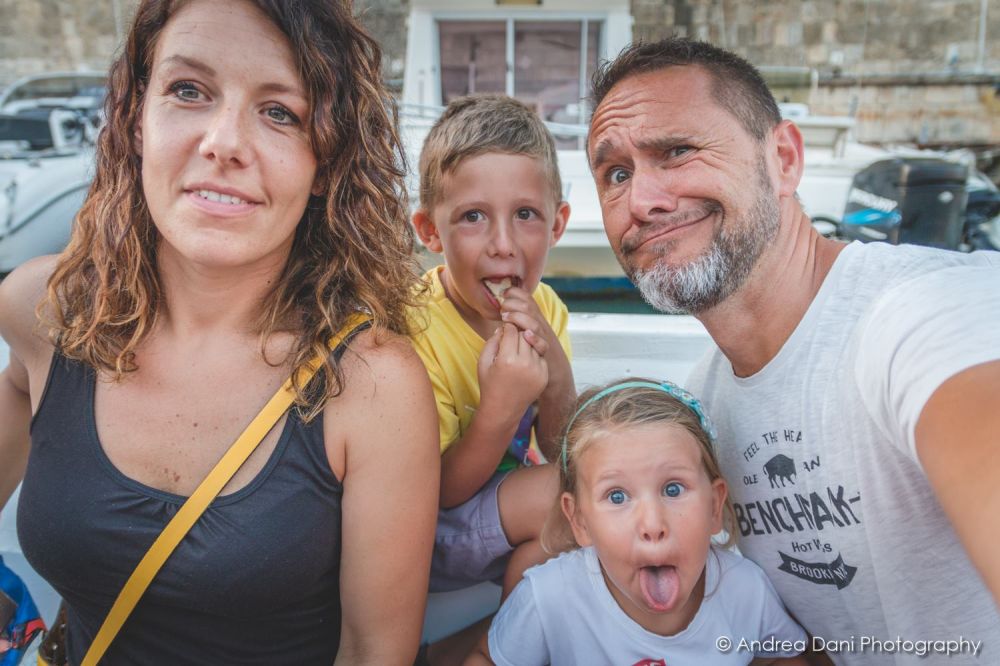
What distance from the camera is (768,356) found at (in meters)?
1.35

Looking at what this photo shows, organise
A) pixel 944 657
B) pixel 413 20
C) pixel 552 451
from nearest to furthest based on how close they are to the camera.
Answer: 1. pixel 944 657
2. pixel 552 451
3. pixel 413 20

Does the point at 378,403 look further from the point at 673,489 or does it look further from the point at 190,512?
the point at 673,489

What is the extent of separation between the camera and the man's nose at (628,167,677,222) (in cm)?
136

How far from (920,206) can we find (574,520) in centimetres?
390

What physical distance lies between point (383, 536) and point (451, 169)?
961mm

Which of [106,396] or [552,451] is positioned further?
[552,451]

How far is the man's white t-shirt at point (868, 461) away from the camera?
3.25 ft

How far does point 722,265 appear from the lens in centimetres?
132

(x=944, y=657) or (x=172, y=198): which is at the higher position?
(x=172, y=198)

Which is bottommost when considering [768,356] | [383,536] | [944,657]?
[944,657]

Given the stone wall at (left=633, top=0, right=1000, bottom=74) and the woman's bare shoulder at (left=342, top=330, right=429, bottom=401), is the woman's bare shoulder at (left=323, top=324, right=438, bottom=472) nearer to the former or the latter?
the woman's bare shoulder at (left=342, top=330, right=429, bottom=401)

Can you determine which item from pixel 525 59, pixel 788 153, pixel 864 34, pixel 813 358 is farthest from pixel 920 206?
pixel 864 34

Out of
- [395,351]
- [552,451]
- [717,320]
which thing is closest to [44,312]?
[395,351]

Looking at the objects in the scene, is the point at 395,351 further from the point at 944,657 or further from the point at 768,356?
the point at 944,657
